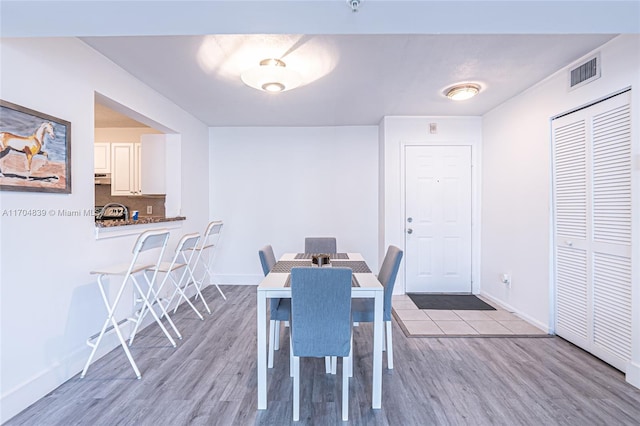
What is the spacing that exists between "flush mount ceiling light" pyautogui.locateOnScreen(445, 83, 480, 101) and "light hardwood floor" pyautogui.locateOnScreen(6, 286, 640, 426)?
8.20ft

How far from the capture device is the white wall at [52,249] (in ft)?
6.07

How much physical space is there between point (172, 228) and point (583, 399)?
4115mm

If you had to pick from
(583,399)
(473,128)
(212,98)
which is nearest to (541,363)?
(583,399)

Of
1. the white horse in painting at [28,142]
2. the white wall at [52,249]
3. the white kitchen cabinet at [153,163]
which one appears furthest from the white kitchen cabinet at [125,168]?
the white horse in painting at [28,142]

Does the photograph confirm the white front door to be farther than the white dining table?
Yes

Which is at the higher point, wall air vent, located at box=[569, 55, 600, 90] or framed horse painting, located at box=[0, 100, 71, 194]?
wall air vent, located at box=[569, 55, 600, 90]

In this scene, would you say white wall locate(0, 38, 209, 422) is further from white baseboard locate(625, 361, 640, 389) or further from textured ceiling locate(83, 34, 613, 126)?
white baseboard locate(625, 361, 640, 389)

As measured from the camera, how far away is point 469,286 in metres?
4.39

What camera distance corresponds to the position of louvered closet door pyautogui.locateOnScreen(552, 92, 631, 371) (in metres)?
2.29

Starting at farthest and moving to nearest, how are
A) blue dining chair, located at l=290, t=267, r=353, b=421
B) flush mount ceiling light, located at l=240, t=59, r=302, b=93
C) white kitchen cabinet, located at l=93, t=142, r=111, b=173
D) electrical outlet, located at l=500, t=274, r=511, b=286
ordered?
1. white kitchen cabinet, located at l=93, t=142, r=111, b=173
2. electrical outlet, located at l=500, t=274, r=511, b=286
3. flush mount ceiling light, located at l=240, t=59, r=302, b=93
4. blue dining chair, located at l=290, t=267, r=353, b=421

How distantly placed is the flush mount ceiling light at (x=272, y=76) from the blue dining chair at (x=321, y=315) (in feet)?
5.54

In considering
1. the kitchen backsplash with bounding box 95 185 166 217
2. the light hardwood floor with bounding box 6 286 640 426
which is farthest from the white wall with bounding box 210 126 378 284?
the light hardwood floor with bounding box 6 286 640 426

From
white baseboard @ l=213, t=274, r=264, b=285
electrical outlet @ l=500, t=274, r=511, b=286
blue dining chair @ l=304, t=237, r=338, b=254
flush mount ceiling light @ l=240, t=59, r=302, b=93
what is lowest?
white baseboard @ l=213, t=274, r=264, b=285

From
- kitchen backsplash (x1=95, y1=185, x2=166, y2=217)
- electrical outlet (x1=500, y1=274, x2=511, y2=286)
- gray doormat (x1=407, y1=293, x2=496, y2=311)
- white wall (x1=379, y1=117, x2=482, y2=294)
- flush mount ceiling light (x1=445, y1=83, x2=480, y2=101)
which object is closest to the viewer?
flush mount ceiling light (x1=445, y1=83, x2=480, y2=101)
